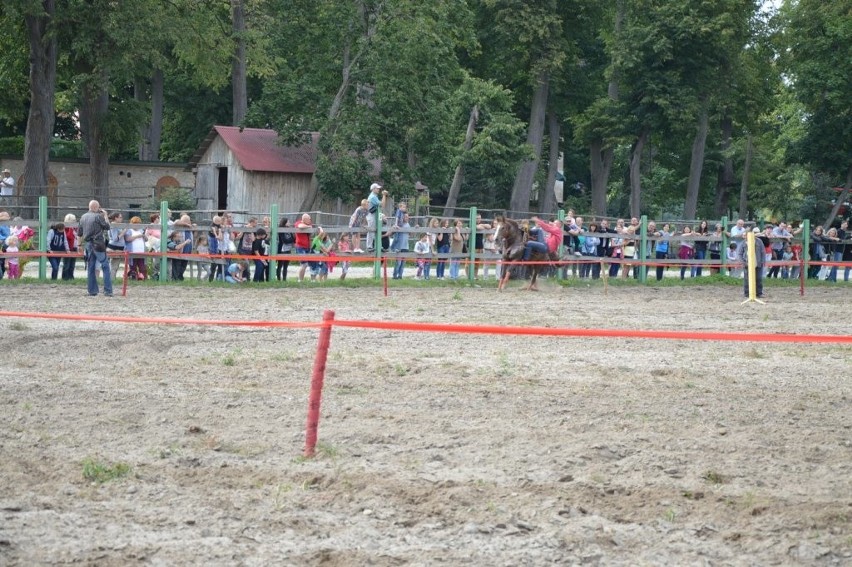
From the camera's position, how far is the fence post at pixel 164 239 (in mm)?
25391

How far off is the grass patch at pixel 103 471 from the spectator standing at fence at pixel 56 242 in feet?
56.8

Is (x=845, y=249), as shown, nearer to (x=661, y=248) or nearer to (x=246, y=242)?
(x=661, y=248)

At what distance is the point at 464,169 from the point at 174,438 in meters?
45.5

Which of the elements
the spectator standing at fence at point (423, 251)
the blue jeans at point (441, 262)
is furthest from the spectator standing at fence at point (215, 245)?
the blue jeans at point (441, 262)

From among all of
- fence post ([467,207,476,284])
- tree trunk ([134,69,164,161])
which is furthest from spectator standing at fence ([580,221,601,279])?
tree trunk ([134,69,164,161])

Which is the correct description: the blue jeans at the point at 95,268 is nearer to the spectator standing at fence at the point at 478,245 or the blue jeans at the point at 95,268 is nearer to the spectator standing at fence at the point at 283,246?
the spectator standing at fence at the point at 283,246

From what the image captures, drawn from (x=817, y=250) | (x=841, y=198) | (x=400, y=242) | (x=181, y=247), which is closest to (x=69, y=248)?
(x=181, y=247)

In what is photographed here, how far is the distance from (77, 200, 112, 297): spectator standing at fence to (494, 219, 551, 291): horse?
8.90 meters

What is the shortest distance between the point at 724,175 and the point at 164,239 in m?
45.9

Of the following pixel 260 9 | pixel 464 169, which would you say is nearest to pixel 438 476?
pixel 260 9

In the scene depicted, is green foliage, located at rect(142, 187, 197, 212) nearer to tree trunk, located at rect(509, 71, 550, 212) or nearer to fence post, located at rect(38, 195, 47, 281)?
tree trunk, located at rect(509, 71, 550, 212)

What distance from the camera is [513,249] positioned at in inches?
1057

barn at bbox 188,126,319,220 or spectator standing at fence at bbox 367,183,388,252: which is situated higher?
barn at bbox 188,126,319,220

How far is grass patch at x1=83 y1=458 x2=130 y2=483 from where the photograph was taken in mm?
8242
